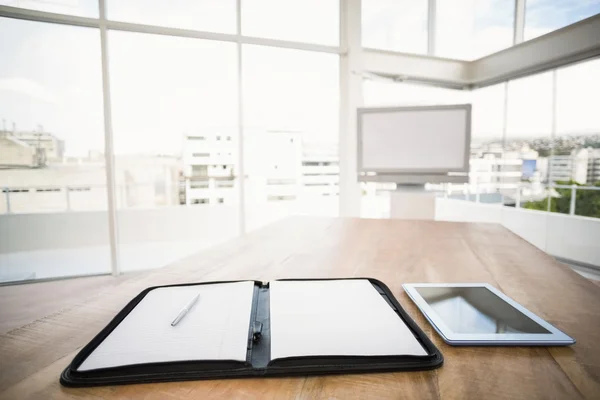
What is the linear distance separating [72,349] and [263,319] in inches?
10.7

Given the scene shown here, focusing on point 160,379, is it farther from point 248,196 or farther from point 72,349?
point 248,196

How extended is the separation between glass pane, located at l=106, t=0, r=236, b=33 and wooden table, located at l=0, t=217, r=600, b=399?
3169mm

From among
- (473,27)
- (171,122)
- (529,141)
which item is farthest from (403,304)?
(473,27)

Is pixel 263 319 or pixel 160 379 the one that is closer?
pixel 160 379

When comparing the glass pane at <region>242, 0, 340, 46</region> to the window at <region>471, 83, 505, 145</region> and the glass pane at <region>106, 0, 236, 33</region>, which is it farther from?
the window at <region>471, 83, 505, 145</region>

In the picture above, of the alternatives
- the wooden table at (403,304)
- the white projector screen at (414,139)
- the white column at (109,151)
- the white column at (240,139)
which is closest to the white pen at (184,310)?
the wooden table at (403,304)

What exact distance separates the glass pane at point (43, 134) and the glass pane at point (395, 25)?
3208mm

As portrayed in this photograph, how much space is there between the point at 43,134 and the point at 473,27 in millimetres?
5809

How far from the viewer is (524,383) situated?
1.26 ft

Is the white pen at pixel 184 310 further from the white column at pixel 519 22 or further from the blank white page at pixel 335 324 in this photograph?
the white column at pixel 519 22

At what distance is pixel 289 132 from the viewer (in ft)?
13.9

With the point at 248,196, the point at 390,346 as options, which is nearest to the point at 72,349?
the point at 390,346

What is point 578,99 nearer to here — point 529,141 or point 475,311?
point 529,141

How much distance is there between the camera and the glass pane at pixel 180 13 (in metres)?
3.30
